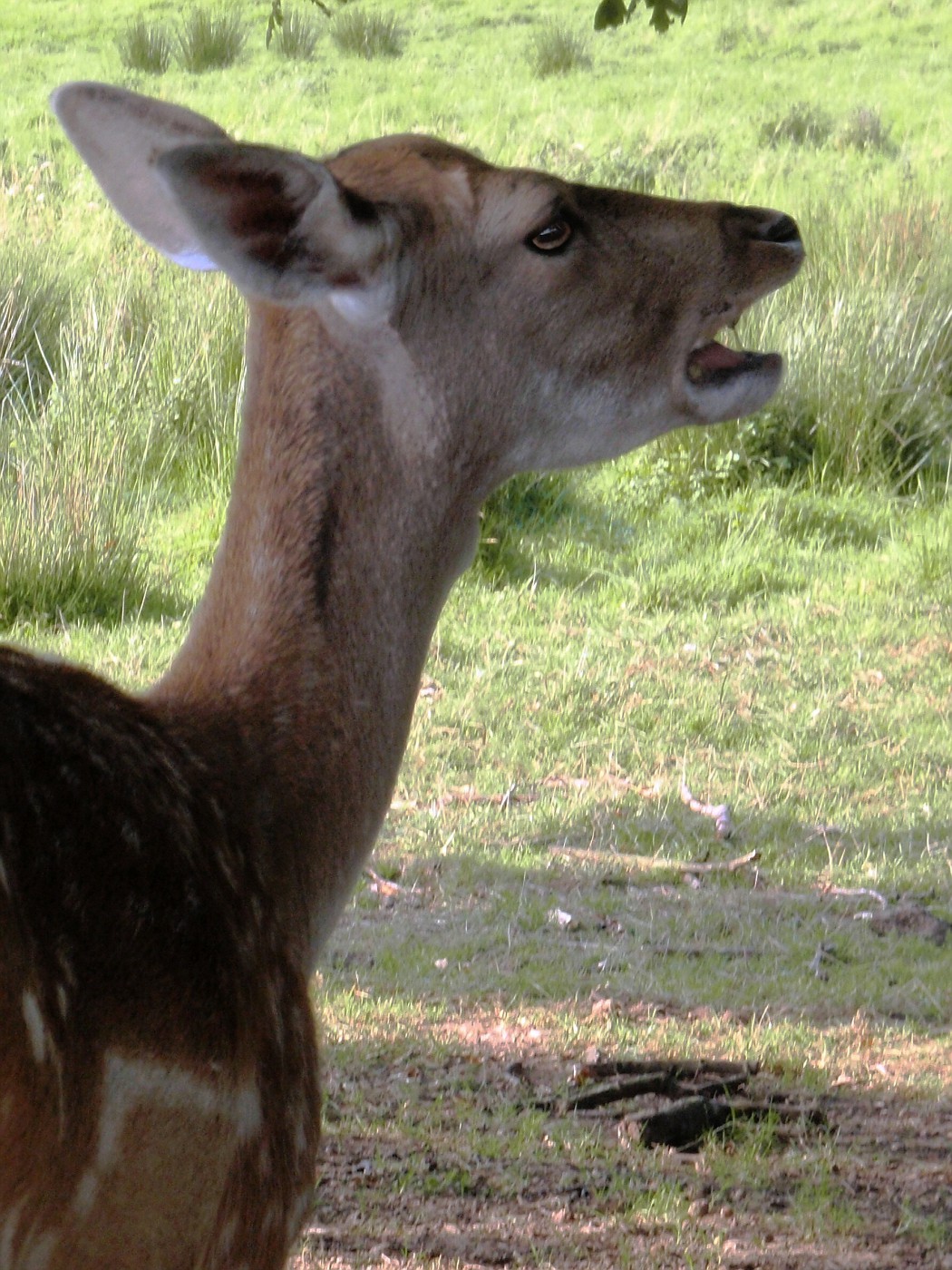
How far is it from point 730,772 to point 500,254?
11.8 feet

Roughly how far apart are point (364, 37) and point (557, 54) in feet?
7.81

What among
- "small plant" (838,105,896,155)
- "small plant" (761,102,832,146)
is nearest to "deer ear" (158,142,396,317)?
"small plant" (838,105,896,155)

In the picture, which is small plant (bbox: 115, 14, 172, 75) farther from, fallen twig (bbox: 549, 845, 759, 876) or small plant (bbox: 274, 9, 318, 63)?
fallen twig (bbox: 549, 845, 759, 876)

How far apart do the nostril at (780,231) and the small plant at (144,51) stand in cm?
1725

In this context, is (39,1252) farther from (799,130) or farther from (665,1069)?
(799,130)

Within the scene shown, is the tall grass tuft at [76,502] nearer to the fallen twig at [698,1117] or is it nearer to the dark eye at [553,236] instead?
the fallen twig at [698,1117]

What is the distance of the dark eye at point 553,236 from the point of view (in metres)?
3.04

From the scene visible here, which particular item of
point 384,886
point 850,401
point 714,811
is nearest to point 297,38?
point 850,401

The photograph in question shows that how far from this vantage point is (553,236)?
305 cm

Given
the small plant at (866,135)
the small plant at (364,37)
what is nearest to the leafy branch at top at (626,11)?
the small plant at (866,135)

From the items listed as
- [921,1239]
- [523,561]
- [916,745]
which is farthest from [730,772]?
[921,1239]

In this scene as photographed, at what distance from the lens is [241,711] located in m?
2.70

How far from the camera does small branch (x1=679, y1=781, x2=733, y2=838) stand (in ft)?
19.0

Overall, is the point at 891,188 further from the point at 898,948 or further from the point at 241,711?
the point at 241,711
